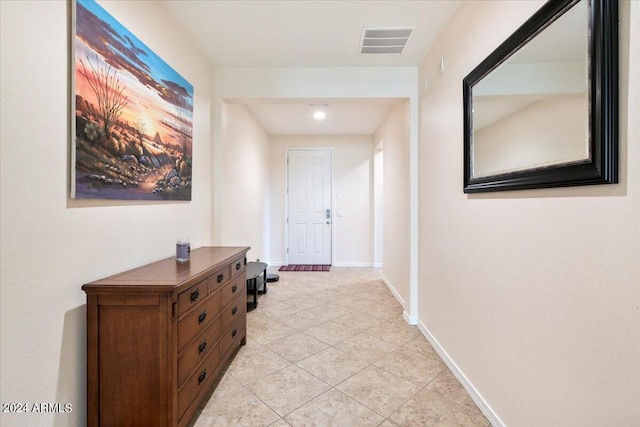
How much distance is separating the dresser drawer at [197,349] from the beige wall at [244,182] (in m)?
1.22

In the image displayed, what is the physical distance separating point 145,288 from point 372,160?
4723 millimetres

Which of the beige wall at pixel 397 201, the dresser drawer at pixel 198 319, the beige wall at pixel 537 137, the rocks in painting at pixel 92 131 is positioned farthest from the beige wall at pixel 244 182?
the beige wall at pixel 537 137

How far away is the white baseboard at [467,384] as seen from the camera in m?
1.54

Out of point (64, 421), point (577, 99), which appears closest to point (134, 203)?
point (64, 421)

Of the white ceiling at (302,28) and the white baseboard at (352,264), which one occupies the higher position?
the white ceiling at (302,28)

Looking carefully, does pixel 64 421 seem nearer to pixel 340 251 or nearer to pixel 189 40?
pixel 189 40

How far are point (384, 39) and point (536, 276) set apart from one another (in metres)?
2.07

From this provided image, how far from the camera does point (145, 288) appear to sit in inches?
49.8

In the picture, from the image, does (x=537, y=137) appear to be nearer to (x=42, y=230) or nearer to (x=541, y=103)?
(x=541, y=103)

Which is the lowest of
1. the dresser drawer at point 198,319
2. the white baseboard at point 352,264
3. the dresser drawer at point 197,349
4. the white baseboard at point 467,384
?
the white baseboard at point 467,384

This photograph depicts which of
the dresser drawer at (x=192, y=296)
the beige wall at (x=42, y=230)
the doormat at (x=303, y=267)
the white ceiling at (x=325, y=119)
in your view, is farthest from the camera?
the doormat at (x=303, y=267)

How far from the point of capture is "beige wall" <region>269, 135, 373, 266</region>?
17.9 feet

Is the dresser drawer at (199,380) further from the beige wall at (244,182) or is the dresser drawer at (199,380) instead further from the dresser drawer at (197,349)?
the beige wall at (244,182)

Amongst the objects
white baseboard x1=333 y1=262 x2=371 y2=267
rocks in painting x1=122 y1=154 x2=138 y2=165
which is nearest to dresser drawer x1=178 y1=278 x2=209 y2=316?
rocks in painting x1=122 y1=154 x2=138 y2=165
